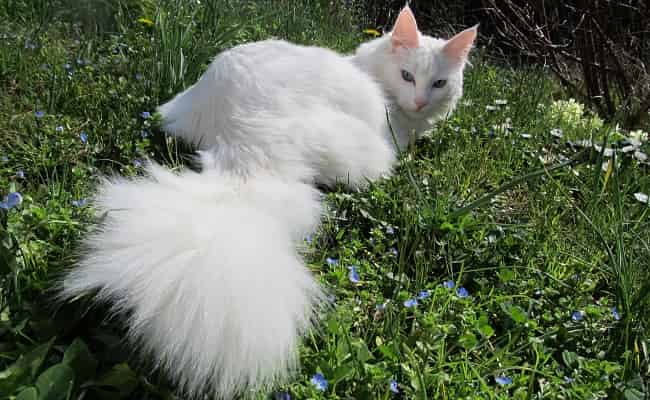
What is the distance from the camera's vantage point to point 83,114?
231 centimetres

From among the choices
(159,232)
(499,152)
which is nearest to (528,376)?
(159,232)

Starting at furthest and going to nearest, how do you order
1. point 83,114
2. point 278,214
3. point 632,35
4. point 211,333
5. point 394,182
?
point 632,35 < point 83,114 < point 394,182 < point 278,214 < point 211,333

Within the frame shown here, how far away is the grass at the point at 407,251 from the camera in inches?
46.8

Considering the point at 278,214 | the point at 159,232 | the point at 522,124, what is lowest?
the point at 522,124

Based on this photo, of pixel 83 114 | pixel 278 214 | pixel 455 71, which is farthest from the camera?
pixel 455 71

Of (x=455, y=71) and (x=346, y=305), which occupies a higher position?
(x=455, y=71)

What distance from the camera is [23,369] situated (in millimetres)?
1062

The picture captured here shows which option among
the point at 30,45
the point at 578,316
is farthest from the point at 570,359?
the point at 30,45

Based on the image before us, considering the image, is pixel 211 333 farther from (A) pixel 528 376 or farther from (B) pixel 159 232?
(A) pixel 528 376

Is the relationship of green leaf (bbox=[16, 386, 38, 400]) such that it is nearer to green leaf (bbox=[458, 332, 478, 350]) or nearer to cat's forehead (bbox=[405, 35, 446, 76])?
green leaf (bbox=[458, 332, 478, 350])

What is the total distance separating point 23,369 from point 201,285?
41 centimetres

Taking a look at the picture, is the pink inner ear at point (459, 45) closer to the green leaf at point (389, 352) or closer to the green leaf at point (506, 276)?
the green leaf at point (506, 276)

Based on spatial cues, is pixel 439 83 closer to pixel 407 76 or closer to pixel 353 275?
pixel 407 76

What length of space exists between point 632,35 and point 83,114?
3.92 meters
